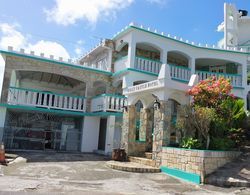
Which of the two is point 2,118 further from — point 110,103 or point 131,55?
point 131,55

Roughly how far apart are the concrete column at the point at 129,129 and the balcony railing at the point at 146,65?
149 inches

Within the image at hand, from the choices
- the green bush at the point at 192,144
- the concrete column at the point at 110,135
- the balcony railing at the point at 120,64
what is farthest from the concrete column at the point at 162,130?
the balcony railing at the point at 120,64

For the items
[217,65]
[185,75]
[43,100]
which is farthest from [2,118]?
[217,65]

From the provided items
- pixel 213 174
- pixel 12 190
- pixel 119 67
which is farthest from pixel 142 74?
pixel 12 190

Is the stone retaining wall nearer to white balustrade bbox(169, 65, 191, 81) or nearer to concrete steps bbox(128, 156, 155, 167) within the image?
concrete steps bbox(128, 156, 155, 167)

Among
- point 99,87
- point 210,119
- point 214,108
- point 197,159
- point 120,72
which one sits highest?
point 120,72

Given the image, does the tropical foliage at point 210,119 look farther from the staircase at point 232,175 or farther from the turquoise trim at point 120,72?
the turquoise trim at point 120,72

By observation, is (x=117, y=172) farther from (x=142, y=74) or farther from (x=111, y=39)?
(x=111, y=39)

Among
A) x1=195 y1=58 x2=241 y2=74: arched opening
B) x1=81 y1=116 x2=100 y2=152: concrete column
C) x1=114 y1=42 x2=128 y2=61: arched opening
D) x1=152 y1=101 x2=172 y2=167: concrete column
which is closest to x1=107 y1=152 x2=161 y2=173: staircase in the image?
x1=152 y1=101 x2=172 y2=167: concrete column

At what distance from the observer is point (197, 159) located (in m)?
9.89

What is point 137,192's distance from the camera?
26.1 ft

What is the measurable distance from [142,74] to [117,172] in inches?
306

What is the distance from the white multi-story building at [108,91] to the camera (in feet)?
49.1

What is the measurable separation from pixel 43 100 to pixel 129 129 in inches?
234
